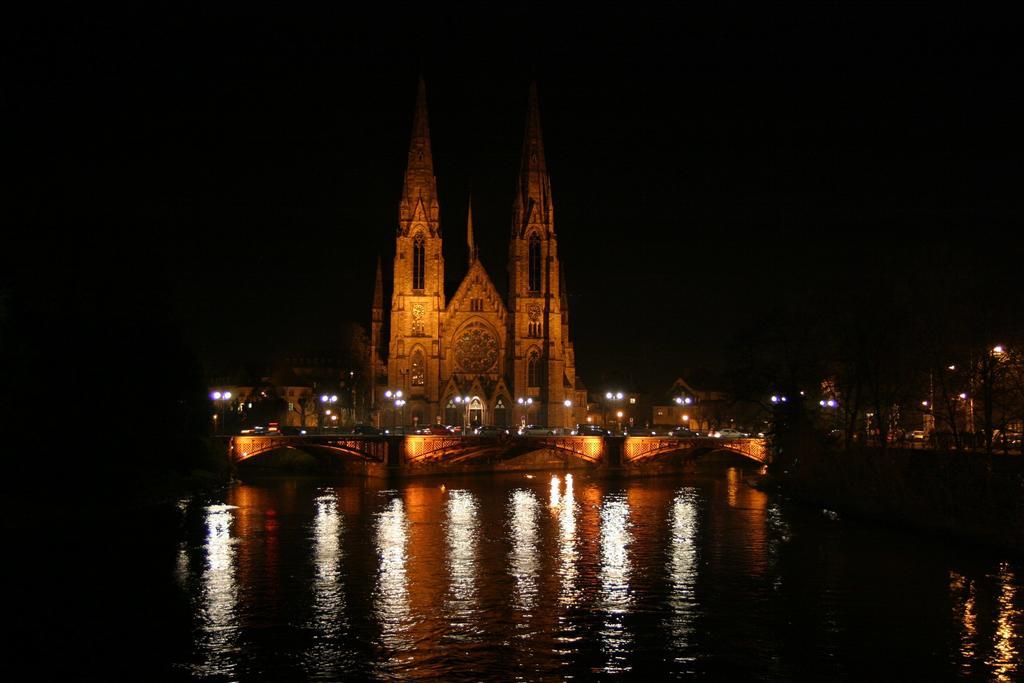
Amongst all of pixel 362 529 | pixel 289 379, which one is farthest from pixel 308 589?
pixel 289 379

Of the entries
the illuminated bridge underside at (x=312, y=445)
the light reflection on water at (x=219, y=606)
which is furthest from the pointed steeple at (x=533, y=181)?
the light reflection on water at (x=219, y=606)

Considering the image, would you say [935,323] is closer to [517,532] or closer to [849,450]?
[849,450]

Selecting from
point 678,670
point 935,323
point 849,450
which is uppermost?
point 935,323

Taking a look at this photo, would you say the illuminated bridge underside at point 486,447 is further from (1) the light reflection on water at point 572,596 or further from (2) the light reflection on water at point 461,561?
(1) the light reflection on water at point 572,596

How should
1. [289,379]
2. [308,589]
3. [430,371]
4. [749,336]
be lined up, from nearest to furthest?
[308,589] < [749,336] < [430,371] < [289,379]

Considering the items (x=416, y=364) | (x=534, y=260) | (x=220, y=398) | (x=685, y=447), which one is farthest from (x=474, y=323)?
(x=685, y=447)

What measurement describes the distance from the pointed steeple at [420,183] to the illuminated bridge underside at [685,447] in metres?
37.3

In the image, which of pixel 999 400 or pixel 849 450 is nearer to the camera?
pixel 999 400

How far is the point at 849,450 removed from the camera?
53281mm

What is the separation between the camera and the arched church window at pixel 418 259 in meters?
105

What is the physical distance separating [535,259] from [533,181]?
775cm

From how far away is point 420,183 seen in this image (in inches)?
4208

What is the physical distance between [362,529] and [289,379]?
328 feet

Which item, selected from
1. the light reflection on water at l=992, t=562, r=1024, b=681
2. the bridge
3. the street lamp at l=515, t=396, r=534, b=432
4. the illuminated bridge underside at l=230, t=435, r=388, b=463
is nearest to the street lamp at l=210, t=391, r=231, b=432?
the bridge
